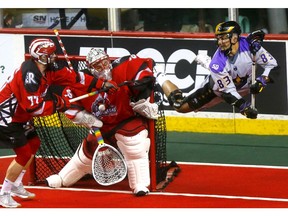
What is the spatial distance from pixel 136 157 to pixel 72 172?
75cm

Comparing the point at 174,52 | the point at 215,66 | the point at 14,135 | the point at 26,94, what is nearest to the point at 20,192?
the point at 14,135

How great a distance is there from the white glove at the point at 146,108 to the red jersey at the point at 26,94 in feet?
2.54

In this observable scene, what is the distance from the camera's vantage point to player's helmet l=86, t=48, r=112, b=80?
36.1ft

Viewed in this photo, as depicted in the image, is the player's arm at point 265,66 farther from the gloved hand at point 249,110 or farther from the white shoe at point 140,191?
the white shoe at point 140,191

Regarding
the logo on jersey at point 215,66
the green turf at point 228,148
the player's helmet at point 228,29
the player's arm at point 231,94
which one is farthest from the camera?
the green turf at point 228,148

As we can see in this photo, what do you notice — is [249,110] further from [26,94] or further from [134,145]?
[26,94]

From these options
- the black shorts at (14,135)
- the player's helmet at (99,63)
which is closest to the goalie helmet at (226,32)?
the player's helmet at (99,63)

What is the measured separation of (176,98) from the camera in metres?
12.4

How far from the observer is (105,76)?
36.3ft

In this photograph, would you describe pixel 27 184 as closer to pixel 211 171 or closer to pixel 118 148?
pixel 118 148

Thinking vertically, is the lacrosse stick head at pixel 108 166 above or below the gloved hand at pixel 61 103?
below

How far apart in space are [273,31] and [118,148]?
3.68 meters

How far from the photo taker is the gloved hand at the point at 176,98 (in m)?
12.3

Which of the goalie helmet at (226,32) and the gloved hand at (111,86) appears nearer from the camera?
the gloved hand at (111,86)
